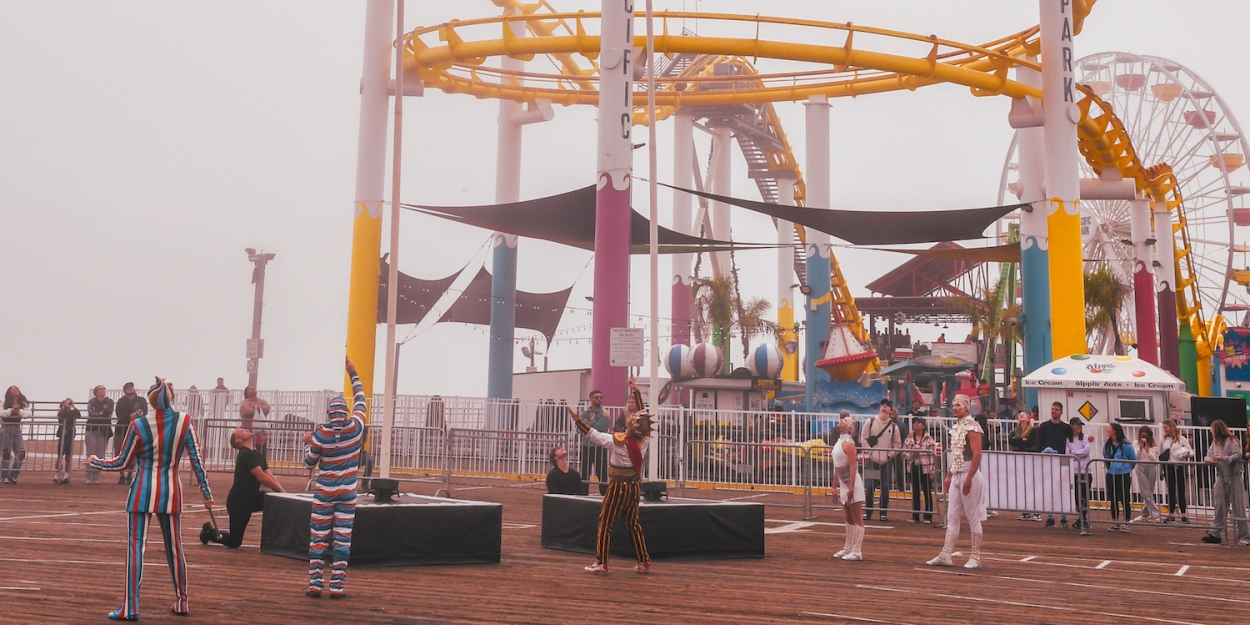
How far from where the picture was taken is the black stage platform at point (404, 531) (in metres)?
11.0

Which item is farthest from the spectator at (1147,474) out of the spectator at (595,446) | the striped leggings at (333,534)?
the striped leggings at (333,534)

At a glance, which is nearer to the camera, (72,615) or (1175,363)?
(72,615)

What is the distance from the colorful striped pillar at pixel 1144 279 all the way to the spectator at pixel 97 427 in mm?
30323

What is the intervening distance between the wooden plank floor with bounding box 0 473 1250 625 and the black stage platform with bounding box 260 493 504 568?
0.59 feet

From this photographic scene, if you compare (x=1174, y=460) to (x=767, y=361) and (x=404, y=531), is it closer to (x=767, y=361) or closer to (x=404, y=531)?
(x=404, y=531)

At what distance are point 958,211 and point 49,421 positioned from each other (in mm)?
19496

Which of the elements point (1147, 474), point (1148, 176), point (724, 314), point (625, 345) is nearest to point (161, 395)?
point (625, 345)

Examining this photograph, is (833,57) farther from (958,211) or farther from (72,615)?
(72,615)

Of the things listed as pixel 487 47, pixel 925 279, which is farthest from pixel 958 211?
pixel 925 279

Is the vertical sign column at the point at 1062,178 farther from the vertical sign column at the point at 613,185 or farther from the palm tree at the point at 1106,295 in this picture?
the palm tree at the point at 1106,295

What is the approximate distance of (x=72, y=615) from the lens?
7.90 metres

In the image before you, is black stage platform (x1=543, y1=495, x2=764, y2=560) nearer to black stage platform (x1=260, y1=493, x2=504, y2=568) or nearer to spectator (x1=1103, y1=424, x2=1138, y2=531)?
black stage platform (x1=260, y1=493, x2=504, y2=568)

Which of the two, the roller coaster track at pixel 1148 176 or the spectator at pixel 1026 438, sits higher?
the roller coaster track at pixel 1148 176

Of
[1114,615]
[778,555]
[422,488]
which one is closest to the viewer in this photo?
[1114,615]
